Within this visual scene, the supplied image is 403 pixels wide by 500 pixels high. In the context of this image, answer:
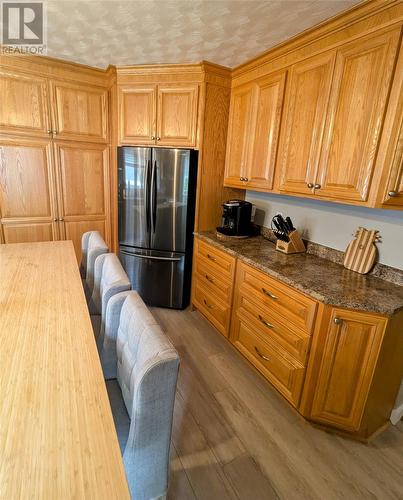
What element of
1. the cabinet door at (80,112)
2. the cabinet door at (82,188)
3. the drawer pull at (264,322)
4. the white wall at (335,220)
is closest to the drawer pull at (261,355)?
the drawer pull at (264,322)

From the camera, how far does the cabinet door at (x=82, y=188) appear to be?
111 inches

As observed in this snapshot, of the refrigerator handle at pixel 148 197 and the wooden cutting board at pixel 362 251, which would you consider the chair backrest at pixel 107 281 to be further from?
the wooden cutting board at pixel 362 251

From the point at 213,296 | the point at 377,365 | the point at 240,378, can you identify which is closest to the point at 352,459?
the point at 377,365

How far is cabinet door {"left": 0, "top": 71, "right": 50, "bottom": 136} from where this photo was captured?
248 cm

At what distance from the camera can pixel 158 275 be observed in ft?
9.69

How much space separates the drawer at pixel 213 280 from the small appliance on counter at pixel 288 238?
1.65ft

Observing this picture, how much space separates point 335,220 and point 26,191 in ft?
9.08

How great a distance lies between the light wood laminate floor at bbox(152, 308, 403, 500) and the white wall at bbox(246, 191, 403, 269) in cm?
111

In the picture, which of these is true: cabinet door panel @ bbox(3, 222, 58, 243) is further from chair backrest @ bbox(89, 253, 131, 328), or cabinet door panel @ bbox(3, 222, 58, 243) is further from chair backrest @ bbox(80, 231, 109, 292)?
chair backrest @ bbox(89, 253, 131, 328)

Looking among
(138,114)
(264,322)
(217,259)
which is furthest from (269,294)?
(138,114)

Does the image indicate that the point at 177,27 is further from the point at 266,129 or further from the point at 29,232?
the point at 29,232

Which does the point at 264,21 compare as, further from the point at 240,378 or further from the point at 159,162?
the point at 240,378

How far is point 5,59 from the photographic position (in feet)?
7.93

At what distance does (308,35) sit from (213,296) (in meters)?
2.04
